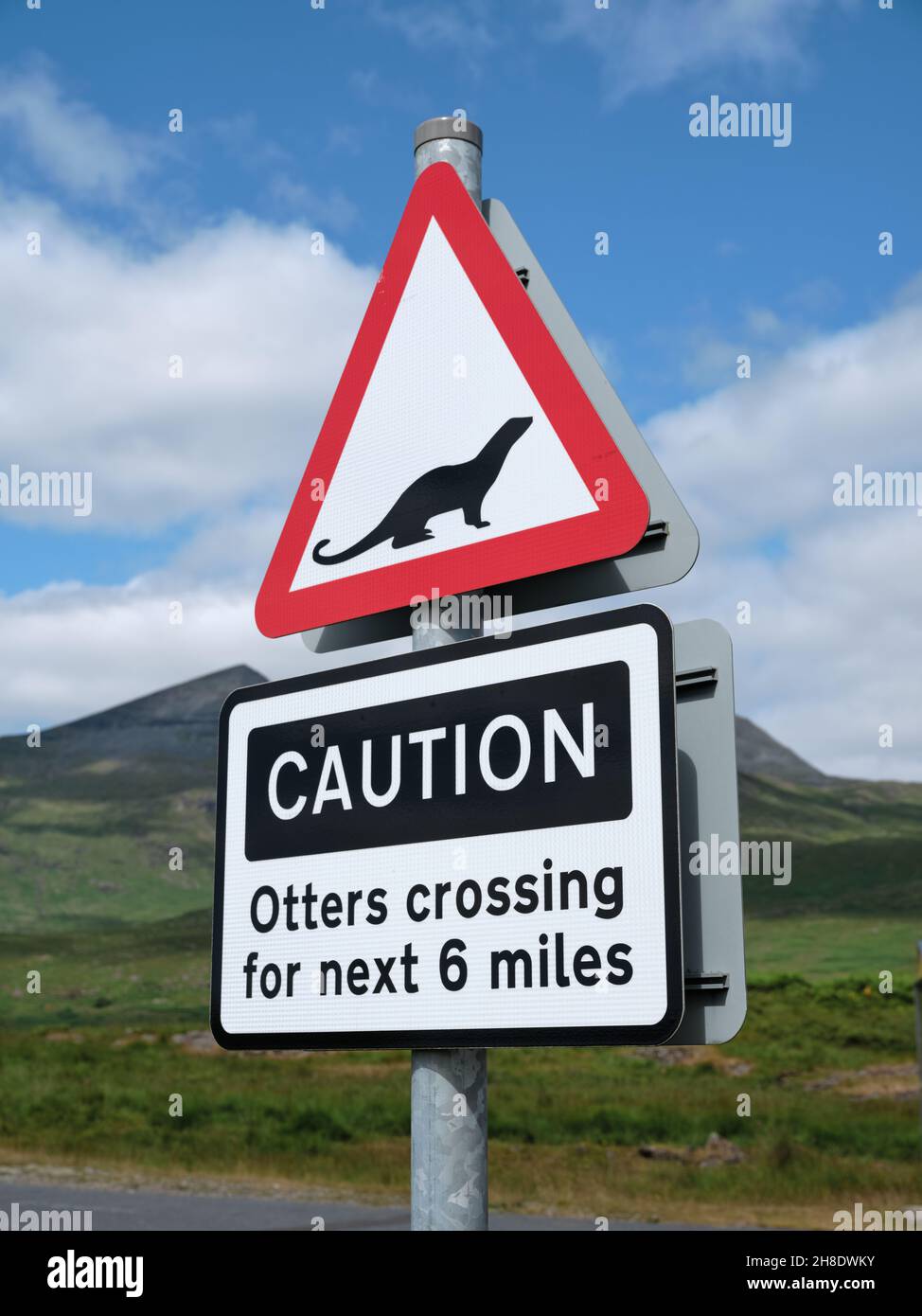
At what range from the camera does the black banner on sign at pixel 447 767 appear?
1807 mm

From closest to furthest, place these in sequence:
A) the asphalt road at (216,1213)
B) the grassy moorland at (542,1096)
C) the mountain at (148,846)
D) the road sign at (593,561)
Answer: the road sign at (593,561) → the asphalt road at (216,1213) → the grassy moorland at (542,1096) → the mountain at (148,846)

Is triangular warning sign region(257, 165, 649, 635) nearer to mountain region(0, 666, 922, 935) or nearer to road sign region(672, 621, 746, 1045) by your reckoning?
road sign region(672, 621, 746, 1045)

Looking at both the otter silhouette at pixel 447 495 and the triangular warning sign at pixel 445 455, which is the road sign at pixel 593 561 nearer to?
the triangular warning sign at pixel 445 455

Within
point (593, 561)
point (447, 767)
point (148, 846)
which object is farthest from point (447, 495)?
point (148, 846)

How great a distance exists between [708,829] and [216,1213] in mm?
10639

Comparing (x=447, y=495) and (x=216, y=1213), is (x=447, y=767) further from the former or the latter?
(x=216, y=1213)

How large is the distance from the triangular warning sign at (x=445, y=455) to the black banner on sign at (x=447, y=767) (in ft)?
0.76

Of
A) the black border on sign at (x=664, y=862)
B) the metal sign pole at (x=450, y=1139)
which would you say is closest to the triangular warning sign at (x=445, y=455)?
the black border on sign at (x=664, y=862)

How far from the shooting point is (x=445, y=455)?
7.28 ft

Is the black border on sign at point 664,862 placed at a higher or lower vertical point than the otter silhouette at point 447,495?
lower

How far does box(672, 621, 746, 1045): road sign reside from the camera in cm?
166

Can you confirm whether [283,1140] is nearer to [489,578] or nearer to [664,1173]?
[664,1173]
